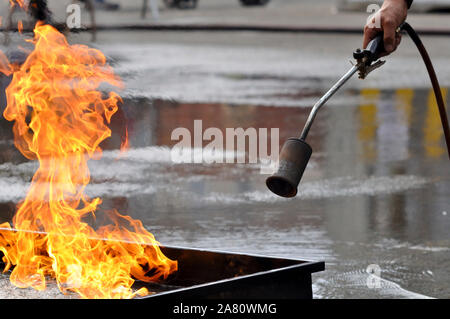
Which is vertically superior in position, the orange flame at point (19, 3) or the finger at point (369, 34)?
the orange flame at point (19, 3)

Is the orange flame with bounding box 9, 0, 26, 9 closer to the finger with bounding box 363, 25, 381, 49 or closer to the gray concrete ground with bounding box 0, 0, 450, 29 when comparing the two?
the finger with bounding box 363, 25, 381, 49

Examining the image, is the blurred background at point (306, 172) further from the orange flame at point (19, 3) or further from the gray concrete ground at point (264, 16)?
the gray concrete ground at point (264, 16)

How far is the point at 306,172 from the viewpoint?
8.09m

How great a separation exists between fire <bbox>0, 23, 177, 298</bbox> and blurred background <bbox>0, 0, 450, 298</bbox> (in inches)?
7.4

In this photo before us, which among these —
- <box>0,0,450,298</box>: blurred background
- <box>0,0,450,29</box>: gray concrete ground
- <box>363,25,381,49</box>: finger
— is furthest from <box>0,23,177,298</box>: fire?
<box>0,0,450,29</box>: gray concrete ground

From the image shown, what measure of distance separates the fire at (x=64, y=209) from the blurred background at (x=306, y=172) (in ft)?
0.62

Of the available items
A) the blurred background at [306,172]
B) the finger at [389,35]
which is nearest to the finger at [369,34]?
the finger at [389,35]

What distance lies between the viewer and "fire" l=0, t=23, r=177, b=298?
407 cm

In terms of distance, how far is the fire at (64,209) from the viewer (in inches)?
160

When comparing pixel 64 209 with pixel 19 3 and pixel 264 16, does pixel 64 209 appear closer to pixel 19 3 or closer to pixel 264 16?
pixel 19 3

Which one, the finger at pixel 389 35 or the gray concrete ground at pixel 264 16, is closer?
the finger at pixel 389 35
